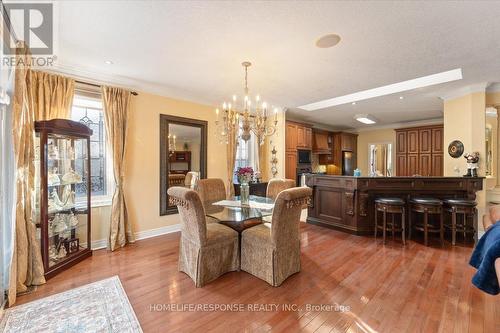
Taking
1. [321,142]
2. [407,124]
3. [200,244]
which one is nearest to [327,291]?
[200,244]

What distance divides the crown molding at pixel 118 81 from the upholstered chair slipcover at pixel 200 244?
7.35 ft

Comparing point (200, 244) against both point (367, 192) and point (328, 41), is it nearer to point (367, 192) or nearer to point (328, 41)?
point (328, 41)

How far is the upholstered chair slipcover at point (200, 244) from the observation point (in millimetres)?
2307

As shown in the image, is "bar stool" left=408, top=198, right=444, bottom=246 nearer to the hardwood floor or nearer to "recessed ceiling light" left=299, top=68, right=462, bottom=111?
the hardwood floor

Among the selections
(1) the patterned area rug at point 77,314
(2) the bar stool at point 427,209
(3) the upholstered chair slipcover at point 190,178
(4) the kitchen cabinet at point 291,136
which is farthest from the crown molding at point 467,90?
(1) the patterned area rug at point 77,314

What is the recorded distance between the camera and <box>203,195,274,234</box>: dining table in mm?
2456

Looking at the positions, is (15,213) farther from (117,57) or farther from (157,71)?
(157,71)

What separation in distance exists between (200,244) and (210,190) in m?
1.42

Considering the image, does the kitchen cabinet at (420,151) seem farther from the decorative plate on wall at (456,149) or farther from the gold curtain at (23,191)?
the gold curtain at (23,191)

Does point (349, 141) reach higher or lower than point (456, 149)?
higher

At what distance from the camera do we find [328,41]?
8.04 ft

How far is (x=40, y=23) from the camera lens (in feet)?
6.99

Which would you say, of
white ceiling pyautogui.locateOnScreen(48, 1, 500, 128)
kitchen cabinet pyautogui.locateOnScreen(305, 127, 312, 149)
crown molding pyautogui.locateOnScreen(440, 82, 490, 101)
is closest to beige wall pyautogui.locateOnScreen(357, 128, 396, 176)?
kitchen cabinet pyautogui.locateOnScreen(305, 127, 312, 149)

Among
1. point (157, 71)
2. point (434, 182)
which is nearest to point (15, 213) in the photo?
point (157, 71)
